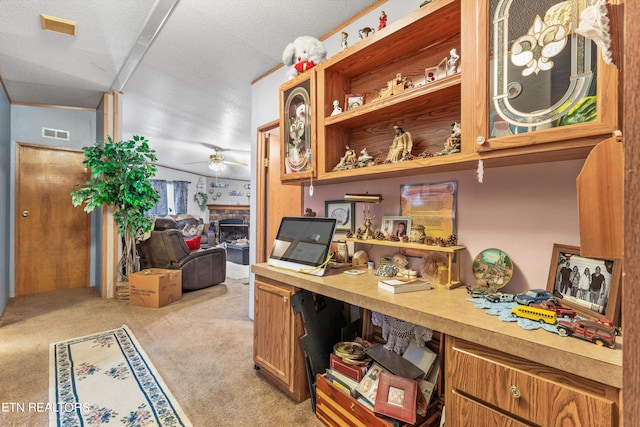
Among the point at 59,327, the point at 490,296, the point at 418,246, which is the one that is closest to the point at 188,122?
the point at 59,327

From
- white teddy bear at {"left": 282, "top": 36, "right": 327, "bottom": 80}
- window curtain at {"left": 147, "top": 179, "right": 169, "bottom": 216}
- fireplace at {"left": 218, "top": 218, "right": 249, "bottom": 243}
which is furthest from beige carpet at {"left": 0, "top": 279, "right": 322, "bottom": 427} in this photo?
fireplace at {"left": 218, "top": 218, "right": 249, "bottom": 243}

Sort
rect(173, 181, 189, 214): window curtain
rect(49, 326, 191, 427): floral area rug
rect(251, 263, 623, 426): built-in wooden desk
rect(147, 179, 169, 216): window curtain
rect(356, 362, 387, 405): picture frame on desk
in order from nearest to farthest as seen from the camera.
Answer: rect(251, 263, 623, 426): built-in wooden desk
rect(356, 362, 387, 405): picture frame on desk
rect(49, 326, 191, 427): floral area rug
rect(147, 179, 169, 216): window curtain
rect(173, 181, 189, 214): window curtain

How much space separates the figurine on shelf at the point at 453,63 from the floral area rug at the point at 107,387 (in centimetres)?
224

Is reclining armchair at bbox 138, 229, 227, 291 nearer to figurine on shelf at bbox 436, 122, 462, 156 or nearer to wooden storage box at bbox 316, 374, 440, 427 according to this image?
wooden storage box at bbox 316, 374, 440, 427

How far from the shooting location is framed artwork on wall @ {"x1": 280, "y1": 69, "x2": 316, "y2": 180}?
1.90 metres

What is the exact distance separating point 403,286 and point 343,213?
33.9 inches

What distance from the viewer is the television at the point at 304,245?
175 centimetres

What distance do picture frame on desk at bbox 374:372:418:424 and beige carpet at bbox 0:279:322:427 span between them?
49 cm

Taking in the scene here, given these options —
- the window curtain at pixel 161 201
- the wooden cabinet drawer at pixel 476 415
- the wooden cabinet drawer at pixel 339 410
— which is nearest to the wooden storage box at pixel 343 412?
the wooden cabinet drawer at pixel 339 410

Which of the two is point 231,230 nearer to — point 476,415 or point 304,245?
point 304,245

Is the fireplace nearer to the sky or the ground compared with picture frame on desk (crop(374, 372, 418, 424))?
nearer to the sky

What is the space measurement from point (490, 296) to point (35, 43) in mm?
3840

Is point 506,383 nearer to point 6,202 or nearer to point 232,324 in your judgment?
point 232,324

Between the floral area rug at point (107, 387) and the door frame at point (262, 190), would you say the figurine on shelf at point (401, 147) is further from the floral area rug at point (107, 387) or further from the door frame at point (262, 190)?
the floral area rug at point (107, 387)
